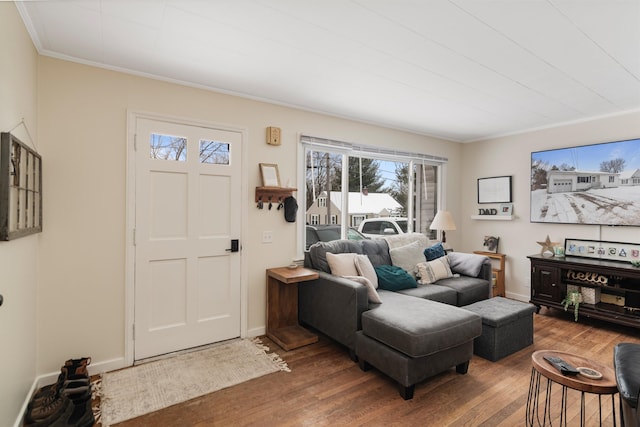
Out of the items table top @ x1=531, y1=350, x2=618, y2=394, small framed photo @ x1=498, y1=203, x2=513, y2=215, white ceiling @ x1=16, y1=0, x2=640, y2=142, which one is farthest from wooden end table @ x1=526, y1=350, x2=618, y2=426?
small framed photo @ x1=498, y1=203, x2=513, y2=215

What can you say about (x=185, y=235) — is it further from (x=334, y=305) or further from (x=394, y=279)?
(x=394, y=279)

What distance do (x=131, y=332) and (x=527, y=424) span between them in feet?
9.79

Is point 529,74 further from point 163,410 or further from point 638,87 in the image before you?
point 163,410

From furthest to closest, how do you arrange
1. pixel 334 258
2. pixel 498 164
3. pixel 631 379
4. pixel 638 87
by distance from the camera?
pixel 498 164
pixel 334 258
pixel 638 87
pixel 631 379

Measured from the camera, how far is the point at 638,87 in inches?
119

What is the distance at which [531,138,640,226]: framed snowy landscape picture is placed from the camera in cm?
368

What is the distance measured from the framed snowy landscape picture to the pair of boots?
5.24m

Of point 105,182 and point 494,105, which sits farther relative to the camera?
point 494,105

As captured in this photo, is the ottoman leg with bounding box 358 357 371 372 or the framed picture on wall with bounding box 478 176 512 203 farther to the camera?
the framed picture on wall with bounding box 478 176 512 203

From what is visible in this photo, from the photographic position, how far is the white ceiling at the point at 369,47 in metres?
1.88

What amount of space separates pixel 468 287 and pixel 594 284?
1497mm

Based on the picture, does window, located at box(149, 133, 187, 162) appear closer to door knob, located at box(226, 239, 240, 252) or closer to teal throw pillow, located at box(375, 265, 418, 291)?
door knob, located at box(226, 239, 240, 252)

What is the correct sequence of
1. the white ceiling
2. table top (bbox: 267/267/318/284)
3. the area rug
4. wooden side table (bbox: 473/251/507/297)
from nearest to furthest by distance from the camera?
1. the white ceiling
2. the area rug
3. table top (bbox: 267/267/318/284)
4. wooden side table (bbox: 473/251/507/297)

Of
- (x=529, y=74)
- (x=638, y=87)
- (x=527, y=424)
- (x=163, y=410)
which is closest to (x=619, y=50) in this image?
(x=529, y=74)
